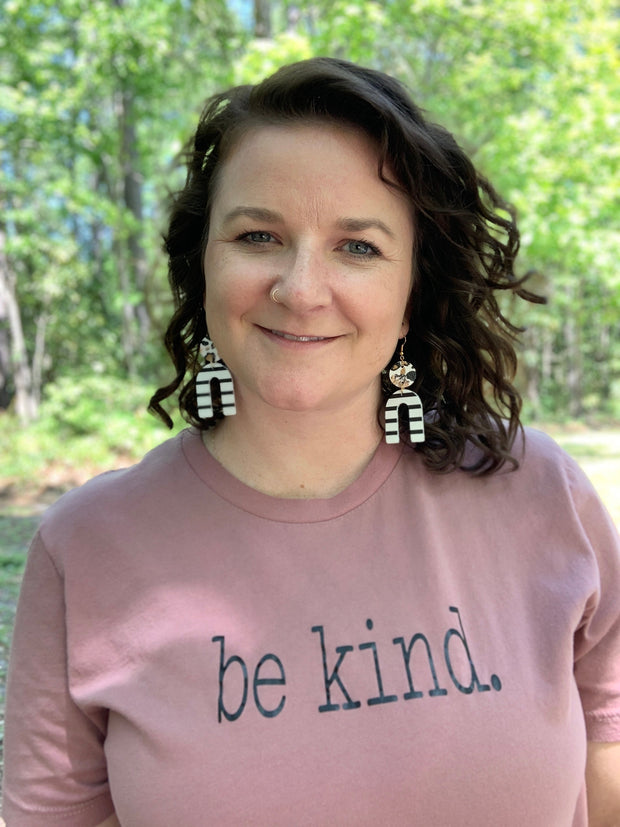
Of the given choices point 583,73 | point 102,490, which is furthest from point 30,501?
point 583,73

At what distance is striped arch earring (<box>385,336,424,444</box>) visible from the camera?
59.9 inches

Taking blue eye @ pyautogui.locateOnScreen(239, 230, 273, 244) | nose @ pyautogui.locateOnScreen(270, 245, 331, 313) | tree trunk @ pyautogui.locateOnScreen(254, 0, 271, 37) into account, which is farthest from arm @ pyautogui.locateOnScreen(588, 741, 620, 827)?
tree trunk @ pyautogui.locateOnScreen(254, 0, 271, 37)

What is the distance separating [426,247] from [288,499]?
0.54 m

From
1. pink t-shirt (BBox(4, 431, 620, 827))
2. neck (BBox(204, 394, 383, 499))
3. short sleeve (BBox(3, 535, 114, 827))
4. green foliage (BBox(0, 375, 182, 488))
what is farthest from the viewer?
green foliage (BBox(0, 375, 182, 488))

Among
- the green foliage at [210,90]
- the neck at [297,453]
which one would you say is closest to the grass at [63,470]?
the green foliage at [210,90]

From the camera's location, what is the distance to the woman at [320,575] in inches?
48.5

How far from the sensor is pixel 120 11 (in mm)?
8391

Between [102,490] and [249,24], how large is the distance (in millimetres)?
11776

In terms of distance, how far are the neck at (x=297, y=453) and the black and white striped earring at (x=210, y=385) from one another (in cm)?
4

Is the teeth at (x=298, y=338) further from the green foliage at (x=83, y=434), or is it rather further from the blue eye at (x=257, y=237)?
the green foliage at (x=83, y=434)

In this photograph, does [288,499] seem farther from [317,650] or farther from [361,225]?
[361,225]

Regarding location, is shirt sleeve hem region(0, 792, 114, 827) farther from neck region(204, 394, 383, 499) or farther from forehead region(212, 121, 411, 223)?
forehead region(212, 121, 411, 223)

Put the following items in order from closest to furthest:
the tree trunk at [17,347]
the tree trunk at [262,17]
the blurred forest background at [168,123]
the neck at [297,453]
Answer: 1. the neck at [297,453]
2. the tree trunk at [262,17]
3. the blurred forest background at [168,123]
4. the tree trunk at [17,347]

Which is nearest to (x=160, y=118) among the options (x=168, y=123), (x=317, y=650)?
(x=168, y=123)
